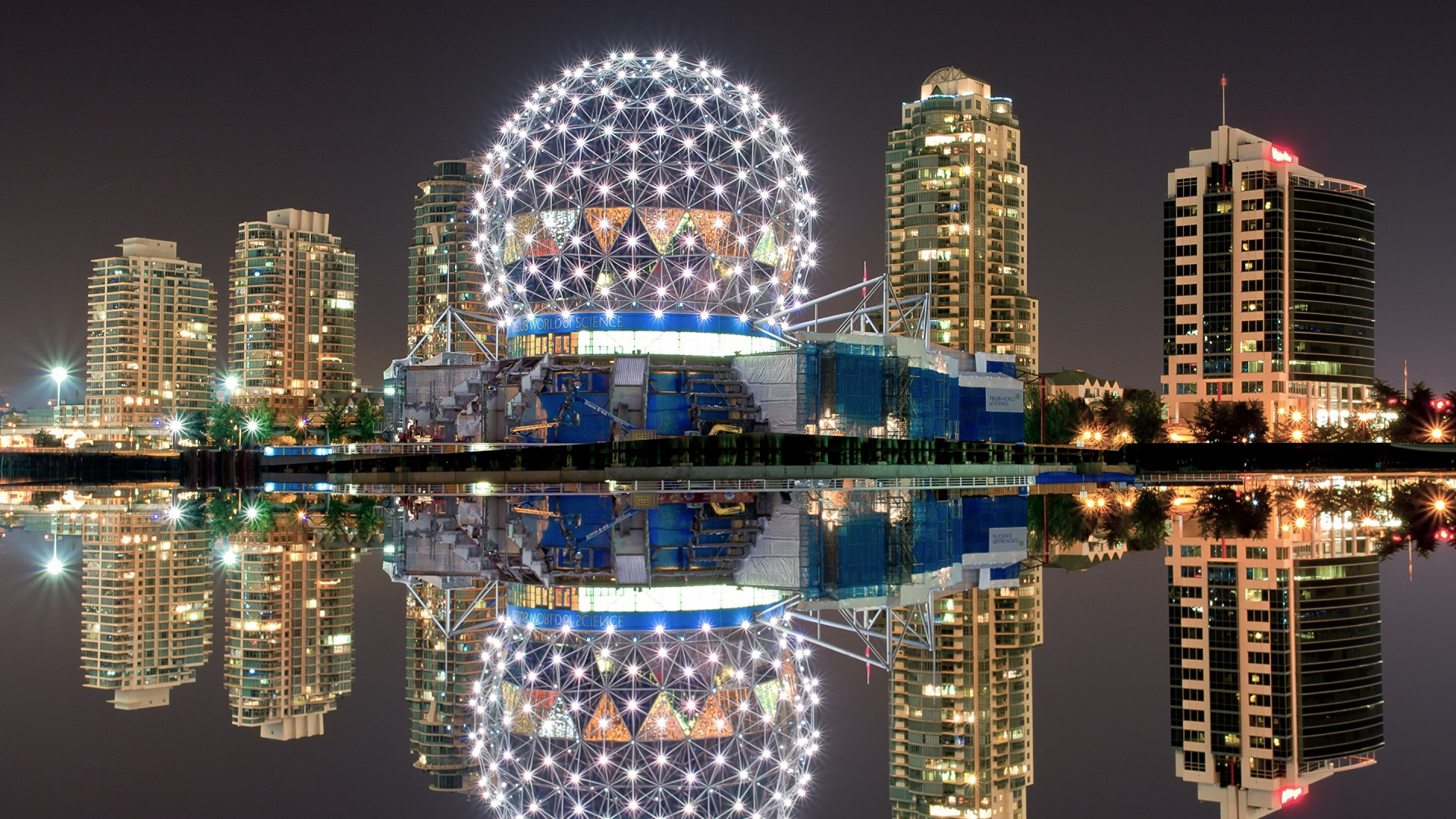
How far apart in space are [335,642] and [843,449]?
→ 40759mm

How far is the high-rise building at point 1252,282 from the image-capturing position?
118125 millimetres

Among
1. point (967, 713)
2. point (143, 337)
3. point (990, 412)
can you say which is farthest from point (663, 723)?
point (143, 337)

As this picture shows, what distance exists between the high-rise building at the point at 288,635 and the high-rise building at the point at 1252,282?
109358 mm

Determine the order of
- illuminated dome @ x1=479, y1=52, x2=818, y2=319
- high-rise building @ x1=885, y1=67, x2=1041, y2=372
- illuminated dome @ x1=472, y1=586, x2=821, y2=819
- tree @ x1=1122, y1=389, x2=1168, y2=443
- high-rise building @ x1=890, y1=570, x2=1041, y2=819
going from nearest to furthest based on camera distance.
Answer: high-rise building @ x1=890, y1=570, x2=1041, y2=819
illuminated dome @ x1=472, y1=586, x2=821, y2=819
illuminated dome @ x1=479, y1=52, x2=818, y2=319
tree @ x1=1122, y1=389, x2=1168, y2=443
high-rise building @ x1=885, y1=67, x2=1041, y2=372

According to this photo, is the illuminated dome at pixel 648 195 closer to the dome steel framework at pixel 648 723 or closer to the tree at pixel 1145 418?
the dome steel framework at pixel 648 723

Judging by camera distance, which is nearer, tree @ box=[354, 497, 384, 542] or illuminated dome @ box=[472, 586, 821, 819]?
illuminated dome @ box=[472, 586, 821, 819]

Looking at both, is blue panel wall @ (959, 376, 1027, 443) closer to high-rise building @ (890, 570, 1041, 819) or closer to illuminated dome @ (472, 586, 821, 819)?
high-rise building @ (890, 570, 1041, 819)

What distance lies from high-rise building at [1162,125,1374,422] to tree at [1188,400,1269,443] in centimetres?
712

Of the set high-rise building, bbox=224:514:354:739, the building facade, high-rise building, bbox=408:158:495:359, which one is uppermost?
high-rise building, bbox=408:158:495:359

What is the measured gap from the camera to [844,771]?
1052cm

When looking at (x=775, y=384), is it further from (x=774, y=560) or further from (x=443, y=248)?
(x=443, y=248)

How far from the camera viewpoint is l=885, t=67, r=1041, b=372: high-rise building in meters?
144

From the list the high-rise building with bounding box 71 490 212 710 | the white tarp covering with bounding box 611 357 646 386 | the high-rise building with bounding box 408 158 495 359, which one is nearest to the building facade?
the high-rise building with bounding box 408 158 495 359

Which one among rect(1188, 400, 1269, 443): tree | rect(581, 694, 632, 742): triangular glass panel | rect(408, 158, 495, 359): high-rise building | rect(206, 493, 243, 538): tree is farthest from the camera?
rect(408, 158, 495, 359): high-rise building
